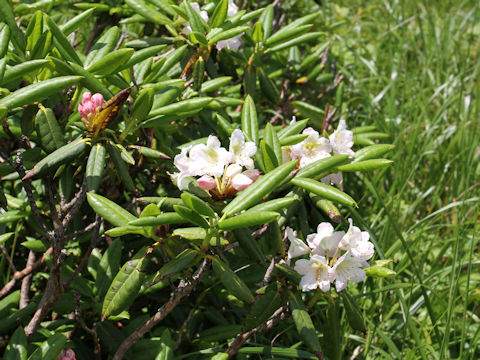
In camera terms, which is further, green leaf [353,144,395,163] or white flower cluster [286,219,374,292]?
green leaf [353,144,395,163]

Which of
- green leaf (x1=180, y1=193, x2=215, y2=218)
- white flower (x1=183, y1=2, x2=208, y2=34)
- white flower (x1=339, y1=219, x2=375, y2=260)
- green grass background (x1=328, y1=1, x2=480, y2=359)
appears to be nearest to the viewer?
green leaf (x1=180, y1=193, x2=215, y2=218)

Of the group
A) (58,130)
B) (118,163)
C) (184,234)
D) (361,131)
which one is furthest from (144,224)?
(361,131)

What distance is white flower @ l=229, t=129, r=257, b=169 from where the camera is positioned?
1271mm

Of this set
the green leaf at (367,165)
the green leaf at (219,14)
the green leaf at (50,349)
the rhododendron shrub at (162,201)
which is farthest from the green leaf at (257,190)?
the green leaf at (219,14)

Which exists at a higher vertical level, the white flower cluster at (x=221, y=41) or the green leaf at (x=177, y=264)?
the white flower cluster at (x=221, y=41)

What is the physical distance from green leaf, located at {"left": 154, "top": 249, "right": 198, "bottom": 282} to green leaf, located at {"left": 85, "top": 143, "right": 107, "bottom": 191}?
26 centimetres

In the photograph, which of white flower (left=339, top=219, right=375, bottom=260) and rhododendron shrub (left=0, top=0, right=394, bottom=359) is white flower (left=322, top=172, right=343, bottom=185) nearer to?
rhododendron shrub (left=0, top=0, right=394, bottom=359)

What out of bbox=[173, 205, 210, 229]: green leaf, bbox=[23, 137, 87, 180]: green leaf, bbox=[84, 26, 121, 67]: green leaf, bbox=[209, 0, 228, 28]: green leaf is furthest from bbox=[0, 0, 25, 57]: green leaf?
bbox=[173, 205, 210, 229]: green leaf

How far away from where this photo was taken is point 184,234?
4.10 feet

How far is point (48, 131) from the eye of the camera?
1372 millimetres

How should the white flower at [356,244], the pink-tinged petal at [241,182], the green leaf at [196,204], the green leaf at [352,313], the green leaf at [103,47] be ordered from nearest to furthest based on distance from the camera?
the green leaf at [196,204], the pink-tinged petal at [241,182], the white flower at [356,244], the green leaf at [352,313], the green leaf at [103,47]

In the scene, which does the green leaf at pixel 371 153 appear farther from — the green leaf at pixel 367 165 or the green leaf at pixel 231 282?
the green leaf at pixel 231 282

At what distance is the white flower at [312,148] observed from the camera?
1.47 metres

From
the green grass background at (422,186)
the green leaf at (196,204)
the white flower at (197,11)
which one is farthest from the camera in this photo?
the green grass background at (422,186)
